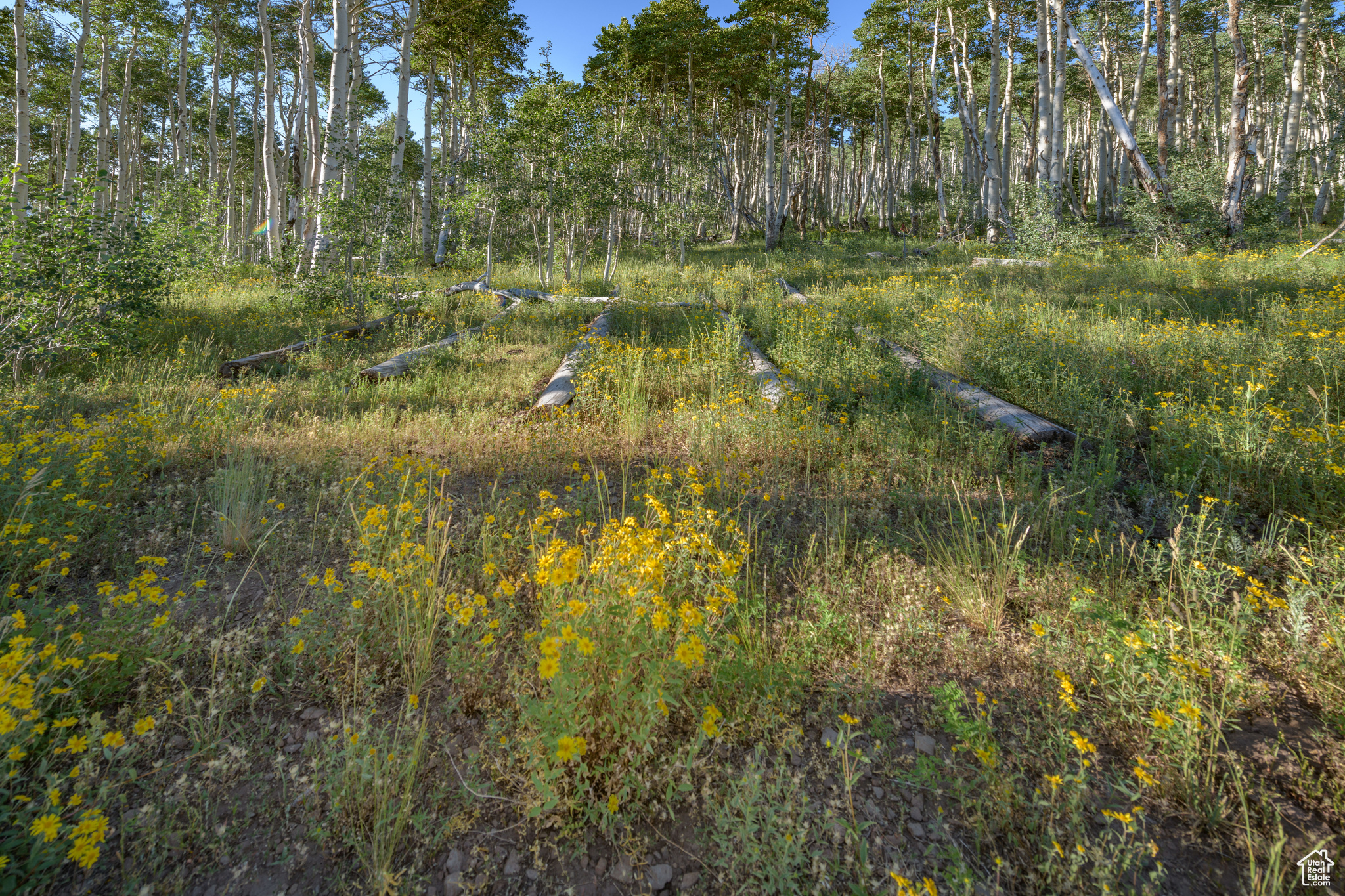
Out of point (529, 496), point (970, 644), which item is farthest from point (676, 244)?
point (970, 644)

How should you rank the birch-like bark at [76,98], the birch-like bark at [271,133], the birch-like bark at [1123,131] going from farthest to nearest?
the birch-like bark at [271,133], the birch-like bark at [76,98], the birch-like bark at [1123,131]

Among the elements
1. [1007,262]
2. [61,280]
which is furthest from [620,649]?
[1007,262]

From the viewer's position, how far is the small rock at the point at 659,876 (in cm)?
160

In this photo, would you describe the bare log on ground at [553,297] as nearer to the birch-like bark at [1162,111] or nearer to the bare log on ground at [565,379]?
the bare log on ground at [565,379]

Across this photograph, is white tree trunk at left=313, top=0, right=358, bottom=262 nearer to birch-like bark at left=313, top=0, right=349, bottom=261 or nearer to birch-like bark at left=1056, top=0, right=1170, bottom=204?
birch-like bark at left=313, top=0, right=349, bottom=261

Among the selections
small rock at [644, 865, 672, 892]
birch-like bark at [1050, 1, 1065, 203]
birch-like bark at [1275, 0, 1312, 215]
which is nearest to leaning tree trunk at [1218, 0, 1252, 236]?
birch-like bark at [1050, 1, 1065, 203]

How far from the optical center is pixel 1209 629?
2.27 m

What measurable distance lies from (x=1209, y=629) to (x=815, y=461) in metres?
2.24

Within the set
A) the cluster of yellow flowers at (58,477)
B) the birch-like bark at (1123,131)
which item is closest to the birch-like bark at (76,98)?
the cluster of yellow flowers at (58,477)

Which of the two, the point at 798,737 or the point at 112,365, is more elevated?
the point at 112,365

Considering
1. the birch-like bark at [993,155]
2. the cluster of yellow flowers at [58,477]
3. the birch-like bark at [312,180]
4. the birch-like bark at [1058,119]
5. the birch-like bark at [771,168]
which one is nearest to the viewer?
the cluster of yellow flowers at [58,477]

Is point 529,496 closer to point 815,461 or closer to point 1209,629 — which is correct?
point 815,461

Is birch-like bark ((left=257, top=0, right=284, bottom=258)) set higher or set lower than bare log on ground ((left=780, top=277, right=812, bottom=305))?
higher

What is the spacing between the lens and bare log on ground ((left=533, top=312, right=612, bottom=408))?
5363 millimetres
